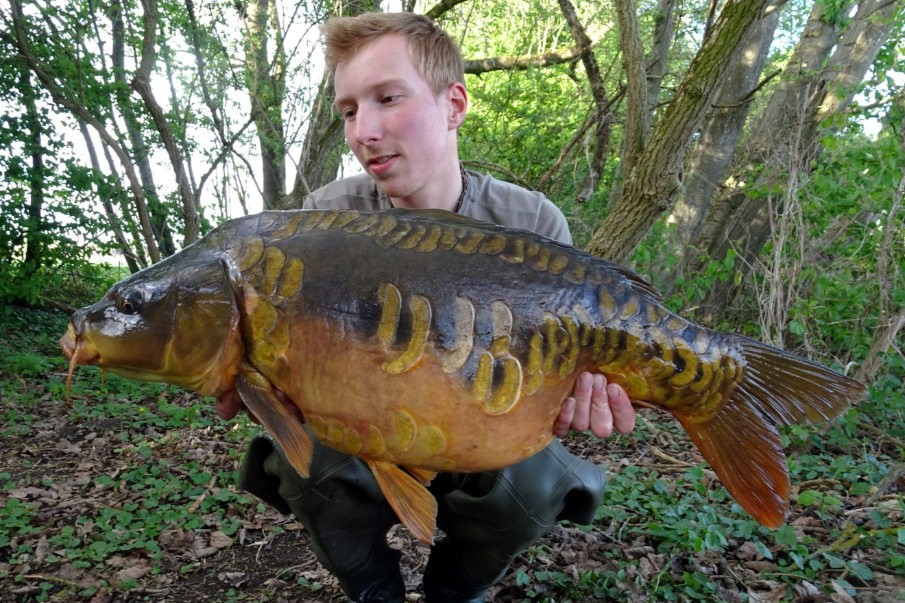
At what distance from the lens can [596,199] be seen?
5324 mm

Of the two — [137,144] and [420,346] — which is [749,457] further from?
[137,144]

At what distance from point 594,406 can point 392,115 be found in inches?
33.9

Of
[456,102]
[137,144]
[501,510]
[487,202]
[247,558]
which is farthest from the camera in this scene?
[137,144]

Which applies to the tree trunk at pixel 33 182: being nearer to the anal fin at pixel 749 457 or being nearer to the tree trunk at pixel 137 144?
the tree trunk at pixel 137 144

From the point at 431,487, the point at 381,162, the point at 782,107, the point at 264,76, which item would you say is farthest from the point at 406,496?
the point at 264,76

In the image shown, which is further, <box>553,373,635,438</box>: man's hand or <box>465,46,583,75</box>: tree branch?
<box>465,46,583,75</box>: tree branch

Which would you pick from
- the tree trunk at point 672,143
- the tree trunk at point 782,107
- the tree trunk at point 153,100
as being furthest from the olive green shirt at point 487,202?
the tree trunk at point 153,100

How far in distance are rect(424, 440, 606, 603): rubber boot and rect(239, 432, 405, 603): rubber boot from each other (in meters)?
0.16

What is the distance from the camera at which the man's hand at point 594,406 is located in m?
1.18

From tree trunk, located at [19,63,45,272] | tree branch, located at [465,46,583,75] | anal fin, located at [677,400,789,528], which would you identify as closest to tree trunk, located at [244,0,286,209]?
tree branch, located at [465,46,583,75]

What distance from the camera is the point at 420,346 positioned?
1.08 meters

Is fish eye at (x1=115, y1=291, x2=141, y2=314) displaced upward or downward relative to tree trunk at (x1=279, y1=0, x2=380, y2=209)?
downward

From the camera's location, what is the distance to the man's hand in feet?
3.87

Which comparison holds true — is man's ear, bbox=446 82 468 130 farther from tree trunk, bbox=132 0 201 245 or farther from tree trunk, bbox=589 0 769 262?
tree trunk, bbox=132 0 201 245
